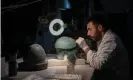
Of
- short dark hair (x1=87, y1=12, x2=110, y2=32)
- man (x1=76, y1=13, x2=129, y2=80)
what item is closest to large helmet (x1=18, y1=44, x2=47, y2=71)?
man (x1=76, y1=13, x2=129, y2=80)

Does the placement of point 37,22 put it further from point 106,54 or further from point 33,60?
point 106,54

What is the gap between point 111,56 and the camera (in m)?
1.90

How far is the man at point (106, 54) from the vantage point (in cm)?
191

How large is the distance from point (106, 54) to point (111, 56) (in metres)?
0.05

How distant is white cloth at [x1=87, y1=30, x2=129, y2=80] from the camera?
1.90 meters

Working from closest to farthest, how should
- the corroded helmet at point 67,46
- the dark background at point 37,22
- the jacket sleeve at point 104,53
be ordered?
1. the jacket sleeve at point 104,53
2. the dark background at point 37,22
3. the corroded helmet at point 67,46

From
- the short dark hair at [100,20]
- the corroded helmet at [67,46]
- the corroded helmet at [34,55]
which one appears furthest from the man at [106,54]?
the corroded helmet at [34,55]

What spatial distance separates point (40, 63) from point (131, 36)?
2.80 meters

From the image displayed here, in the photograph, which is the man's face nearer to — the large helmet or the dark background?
the dark background

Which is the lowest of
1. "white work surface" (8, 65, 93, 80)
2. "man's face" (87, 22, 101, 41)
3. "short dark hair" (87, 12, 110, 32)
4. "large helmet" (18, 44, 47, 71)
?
"white work surface" (8, 65, 93, 80)

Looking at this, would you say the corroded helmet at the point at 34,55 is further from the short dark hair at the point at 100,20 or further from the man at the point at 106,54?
the short dark hair at the point at 100,20

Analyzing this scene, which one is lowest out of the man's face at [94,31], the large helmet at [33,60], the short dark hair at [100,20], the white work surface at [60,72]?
the white work surface at [60,72]

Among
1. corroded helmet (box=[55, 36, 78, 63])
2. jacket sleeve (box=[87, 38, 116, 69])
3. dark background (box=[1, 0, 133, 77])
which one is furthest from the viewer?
corroded helmet (box=[55, 36, 78, 63])

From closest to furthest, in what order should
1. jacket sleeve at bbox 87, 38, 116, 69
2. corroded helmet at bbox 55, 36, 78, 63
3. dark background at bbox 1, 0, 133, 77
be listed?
1. jacket sleeve at bbox 87, 38, 116, 69
2. dark background at bbox 1, 0, 133, 77
3. corroded helmet at bbox 55, 36, 78, 63
